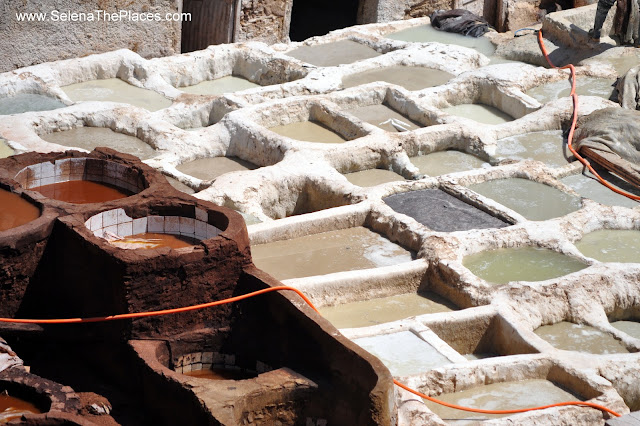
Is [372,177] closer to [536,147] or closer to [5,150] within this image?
[536,147]

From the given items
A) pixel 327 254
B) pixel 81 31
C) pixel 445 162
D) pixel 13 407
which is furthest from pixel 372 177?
pixel 13 407

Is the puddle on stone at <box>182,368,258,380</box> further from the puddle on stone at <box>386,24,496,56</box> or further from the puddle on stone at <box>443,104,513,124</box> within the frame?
the puddle on stone at <box>386,24,496,56</box>

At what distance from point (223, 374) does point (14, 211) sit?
1764 millimetres

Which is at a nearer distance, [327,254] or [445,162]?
[327,254]

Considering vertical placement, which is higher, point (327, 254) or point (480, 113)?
point (480, 113)

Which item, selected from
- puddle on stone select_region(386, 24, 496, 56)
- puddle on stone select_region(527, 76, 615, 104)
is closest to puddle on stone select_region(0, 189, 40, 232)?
puddle on stone select_region(527, 76, 615, 104)

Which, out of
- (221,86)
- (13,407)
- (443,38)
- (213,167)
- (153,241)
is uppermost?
(153,241)

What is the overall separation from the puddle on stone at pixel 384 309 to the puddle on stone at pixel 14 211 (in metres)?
2.31

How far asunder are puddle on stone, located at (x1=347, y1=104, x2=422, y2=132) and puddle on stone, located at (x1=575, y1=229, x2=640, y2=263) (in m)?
2.88

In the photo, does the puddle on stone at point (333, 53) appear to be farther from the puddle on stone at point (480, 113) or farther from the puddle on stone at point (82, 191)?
the puddle on stone at point (82, 191)

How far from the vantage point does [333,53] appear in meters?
13.4

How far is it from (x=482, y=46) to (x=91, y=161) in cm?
809

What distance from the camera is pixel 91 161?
7387mm

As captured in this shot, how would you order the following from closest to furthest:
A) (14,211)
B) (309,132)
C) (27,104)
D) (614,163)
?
1. (14,211)
2. (614,163)
3. (27,104)
4. (309,132)
